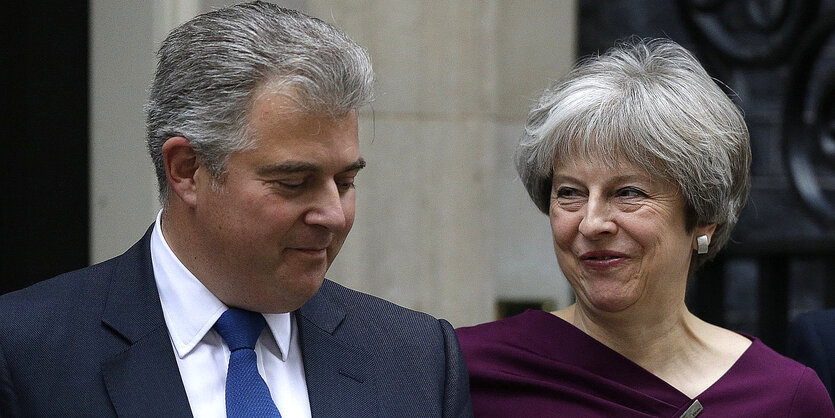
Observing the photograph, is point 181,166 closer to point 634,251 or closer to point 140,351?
point 140,351

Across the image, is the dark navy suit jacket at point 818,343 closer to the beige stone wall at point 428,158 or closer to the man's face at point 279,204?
the beige stone wall at point 428,158

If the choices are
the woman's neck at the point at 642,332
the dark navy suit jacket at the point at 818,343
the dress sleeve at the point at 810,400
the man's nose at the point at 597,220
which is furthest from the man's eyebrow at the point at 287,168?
the dark navy suit jacket at the point at 818,343

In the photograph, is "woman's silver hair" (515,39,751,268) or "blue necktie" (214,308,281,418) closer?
"blue necktie" (214,308,281,418)

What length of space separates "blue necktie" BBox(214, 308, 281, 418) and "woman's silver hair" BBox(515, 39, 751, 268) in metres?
0.96

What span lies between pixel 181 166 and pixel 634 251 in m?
1.16

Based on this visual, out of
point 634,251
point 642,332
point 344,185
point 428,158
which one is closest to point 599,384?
point 642,332

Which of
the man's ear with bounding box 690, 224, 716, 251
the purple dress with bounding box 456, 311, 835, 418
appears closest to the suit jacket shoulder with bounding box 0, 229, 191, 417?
the purple dress with bounding box 456, 311, 835, 418

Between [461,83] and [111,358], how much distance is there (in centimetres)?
265

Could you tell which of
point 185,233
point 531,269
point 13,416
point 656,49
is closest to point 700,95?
point 656,49

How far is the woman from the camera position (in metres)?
2.95

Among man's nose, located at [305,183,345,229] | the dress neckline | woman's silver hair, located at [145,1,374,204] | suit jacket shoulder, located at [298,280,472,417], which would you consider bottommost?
the dress neckline

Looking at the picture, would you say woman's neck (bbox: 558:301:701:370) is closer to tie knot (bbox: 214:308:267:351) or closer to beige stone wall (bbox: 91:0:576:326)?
tie knot (bbox: 214:308:267:351)

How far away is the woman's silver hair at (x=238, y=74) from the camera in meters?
2.34

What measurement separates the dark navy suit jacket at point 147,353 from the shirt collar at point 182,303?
0.07ft
